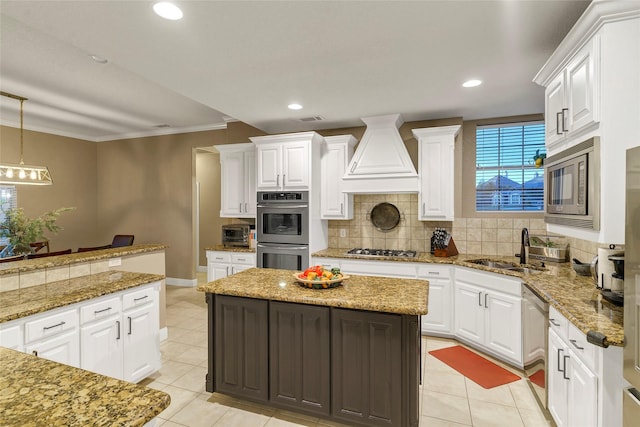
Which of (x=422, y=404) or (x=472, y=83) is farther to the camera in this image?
(x=472, y=83)

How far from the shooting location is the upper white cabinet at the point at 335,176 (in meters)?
4.27

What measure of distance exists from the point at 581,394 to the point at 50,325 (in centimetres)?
305

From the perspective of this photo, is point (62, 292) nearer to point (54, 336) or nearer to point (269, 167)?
point (54, 336)

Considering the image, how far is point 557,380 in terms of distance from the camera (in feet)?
6.53

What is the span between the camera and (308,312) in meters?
2.14

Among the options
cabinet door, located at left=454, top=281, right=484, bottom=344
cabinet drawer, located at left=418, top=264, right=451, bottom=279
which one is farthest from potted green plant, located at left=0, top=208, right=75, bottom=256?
cabinet door, located at left=454, top=281, right=484, bottom=344

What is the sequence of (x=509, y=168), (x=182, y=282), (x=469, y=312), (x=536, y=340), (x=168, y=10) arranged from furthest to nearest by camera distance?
(x=182, y=282) < (x=509, y=168) < (x=469, y=312) < (x=536, y=340) < (x=168, y=10)

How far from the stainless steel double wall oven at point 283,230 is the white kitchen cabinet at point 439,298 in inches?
58.7

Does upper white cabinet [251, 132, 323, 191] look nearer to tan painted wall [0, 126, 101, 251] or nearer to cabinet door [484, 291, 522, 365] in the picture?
cabinet door [484, 291, 522, 365]

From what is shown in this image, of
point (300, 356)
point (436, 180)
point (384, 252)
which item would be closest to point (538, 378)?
point (300, 356)

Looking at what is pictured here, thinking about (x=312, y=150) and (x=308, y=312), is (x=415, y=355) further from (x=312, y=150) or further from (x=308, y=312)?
(x=312, y=150)

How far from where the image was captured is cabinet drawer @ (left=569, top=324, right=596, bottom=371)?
→ 155 centimetres

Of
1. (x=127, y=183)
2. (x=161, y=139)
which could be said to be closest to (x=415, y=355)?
(x=161, y=139)

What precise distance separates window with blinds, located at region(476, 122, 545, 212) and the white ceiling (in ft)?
1.02
